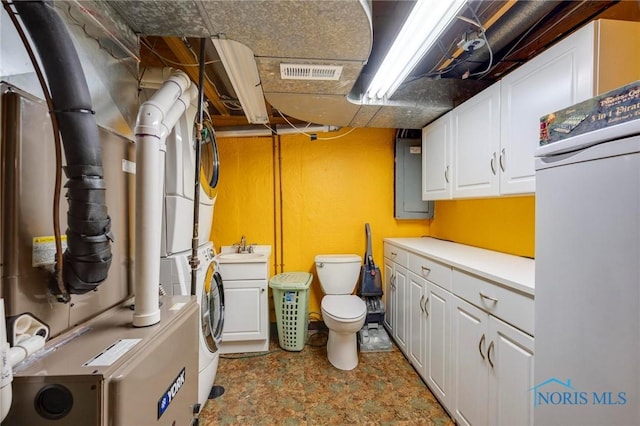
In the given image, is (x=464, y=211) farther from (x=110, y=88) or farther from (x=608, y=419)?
(x=110, y=88)

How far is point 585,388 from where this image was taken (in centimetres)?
70

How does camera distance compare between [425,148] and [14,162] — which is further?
[425,148]

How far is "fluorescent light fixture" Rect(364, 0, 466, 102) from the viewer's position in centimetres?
105

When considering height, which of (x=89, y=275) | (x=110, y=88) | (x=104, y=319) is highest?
(x=110, y=88)

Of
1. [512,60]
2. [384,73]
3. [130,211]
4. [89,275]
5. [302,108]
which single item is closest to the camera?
[89,275]

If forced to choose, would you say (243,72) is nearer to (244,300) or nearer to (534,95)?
(534,95)

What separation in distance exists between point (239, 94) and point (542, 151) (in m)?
1.68

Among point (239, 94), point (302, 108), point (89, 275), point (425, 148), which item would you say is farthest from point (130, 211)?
point (425, 148)

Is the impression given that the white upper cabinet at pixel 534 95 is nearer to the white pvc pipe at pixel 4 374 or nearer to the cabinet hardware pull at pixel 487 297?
the cabinet hardware pull at pixel 487 297

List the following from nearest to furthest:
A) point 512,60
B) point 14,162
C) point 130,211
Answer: point 14,162 < point 130,211 < point 512,60

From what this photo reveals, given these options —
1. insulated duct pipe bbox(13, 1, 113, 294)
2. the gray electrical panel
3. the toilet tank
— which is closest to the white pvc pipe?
insulated duct pipe bbox(13, 1, 113, 294)

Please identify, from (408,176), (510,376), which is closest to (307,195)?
(408,176)

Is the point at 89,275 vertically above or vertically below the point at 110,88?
below

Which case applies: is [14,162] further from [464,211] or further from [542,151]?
[464,211]
